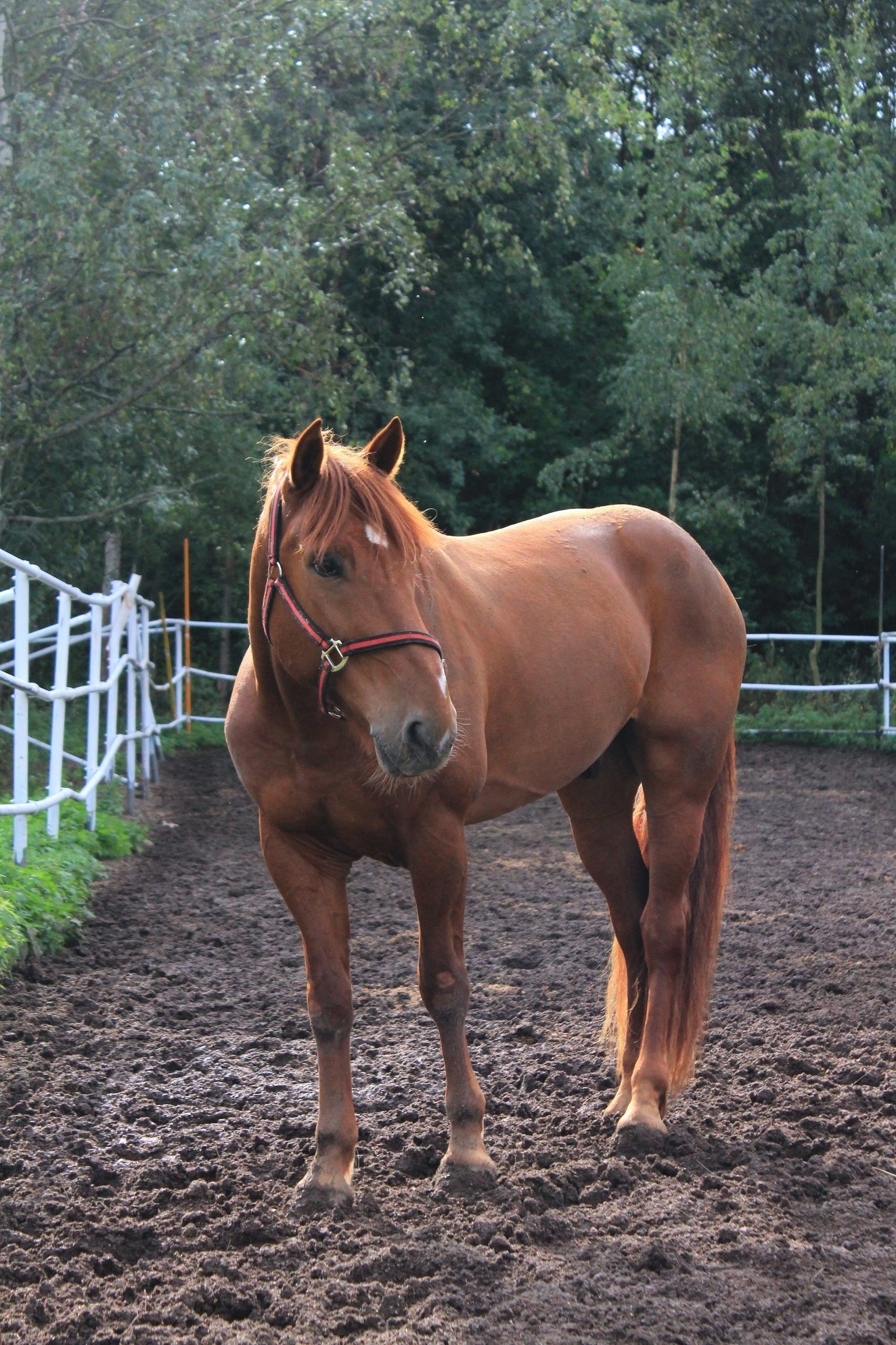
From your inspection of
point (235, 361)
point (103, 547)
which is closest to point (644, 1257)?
point (235, 361)

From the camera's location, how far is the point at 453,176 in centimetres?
1503

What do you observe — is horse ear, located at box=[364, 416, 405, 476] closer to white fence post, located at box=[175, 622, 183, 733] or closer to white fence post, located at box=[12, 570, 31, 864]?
white fence post, located at box=[12, 570, 31, 864]

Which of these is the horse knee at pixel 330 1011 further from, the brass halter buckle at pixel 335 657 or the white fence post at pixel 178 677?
the white fence post at pixel 178 677

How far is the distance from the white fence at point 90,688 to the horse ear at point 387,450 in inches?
105

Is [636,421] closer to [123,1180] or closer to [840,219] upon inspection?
[840,219]

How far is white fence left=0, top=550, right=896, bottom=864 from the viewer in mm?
5227

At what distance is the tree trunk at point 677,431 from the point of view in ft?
52.0

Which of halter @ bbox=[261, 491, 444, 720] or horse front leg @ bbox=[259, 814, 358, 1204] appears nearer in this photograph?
halter @ bbox=[261, 491, 444, 720]

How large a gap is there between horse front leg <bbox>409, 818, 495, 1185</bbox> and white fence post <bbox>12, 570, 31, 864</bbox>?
10.0ft

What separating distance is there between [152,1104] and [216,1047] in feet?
1.76

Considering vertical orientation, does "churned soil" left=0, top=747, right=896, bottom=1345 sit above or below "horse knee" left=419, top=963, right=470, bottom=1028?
below

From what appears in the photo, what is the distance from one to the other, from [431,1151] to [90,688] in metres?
4.64

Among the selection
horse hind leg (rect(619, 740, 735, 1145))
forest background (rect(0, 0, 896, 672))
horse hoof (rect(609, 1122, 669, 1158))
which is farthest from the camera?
forest background (rect(0, 0, 896, 672))

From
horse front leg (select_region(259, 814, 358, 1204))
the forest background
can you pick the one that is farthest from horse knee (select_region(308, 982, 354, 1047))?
the forest background
